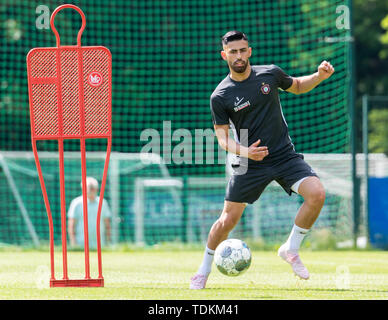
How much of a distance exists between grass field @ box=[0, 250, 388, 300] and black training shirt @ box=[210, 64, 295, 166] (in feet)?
3.95

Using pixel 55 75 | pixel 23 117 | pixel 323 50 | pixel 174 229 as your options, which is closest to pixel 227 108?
pixel 55 75

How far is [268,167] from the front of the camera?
771 cm

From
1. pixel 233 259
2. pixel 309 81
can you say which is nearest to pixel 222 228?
pixel 233 259

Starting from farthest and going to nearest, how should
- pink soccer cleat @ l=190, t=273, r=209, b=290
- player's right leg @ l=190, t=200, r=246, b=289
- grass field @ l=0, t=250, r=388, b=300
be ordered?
player's right leg @ l=190, t=200, r=246, b=289, pink soccer cleat @ l=190, t=273, r=209, b=290, grass field @ l=0, t=250, r=388, b=300

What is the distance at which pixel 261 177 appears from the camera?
7676 mm

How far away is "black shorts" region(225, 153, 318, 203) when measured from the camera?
765cm

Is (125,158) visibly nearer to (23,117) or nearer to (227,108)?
(23,117)

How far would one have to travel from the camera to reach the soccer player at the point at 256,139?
7539mm

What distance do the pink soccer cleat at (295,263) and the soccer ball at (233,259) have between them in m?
0.49

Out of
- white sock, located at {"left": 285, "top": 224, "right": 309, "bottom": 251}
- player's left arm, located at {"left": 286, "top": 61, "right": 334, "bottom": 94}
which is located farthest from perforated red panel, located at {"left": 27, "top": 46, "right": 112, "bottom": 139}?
white sock, located at {"left": 285, "top": 224, "right": 309, "bottom": 251}

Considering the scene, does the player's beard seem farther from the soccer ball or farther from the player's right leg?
the soccer ball

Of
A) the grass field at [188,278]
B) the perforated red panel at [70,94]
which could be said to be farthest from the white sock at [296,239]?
the perforated red panel at [70,94]

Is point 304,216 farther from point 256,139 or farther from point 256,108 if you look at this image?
point 256,108
